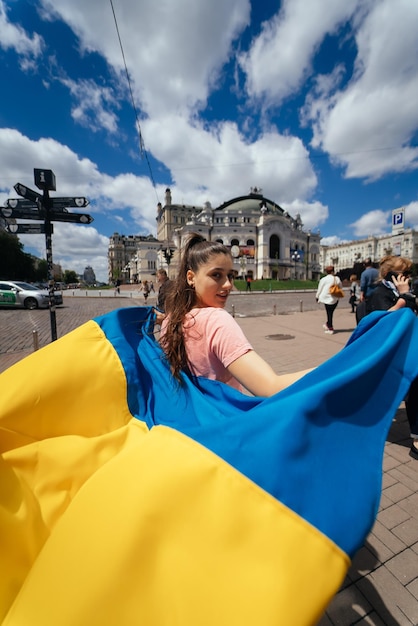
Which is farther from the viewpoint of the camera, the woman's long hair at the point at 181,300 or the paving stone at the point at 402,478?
the paving stone at the point at 402,478

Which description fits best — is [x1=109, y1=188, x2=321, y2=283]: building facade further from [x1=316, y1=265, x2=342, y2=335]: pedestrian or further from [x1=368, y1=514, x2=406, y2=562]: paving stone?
[x1=368, y1=514, x2=406, y2=562]: paving stone

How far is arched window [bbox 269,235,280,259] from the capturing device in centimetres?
7838

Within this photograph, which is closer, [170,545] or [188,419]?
[170,545]

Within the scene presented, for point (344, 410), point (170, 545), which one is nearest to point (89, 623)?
point (170, 545)

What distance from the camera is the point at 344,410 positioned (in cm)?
94

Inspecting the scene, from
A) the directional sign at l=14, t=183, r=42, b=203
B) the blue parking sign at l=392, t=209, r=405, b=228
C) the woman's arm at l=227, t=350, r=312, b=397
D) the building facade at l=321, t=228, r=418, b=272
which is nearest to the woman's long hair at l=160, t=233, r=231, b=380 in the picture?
the woman's arm at l=227, t=350, r=312, b=397

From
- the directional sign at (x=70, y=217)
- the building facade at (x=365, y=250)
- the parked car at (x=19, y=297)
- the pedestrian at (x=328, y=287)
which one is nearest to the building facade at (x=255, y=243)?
the building facade at (x=365, y=250)

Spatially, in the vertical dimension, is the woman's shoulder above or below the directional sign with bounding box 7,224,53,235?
below

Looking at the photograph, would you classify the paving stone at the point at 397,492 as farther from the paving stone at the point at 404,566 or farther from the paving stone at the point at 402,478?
the paving stone at the point at 404,566

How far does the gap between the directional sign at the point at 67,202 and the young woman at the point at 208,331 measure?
5.05m

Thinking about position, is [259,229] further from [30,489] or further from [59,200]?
[30,489]

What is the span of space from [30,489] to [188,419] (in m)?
0.69

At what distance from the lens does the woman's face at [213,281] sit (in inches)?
64.9

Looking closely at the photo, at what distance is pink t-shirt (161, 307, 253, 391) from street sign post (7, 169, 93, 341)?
557 cm
